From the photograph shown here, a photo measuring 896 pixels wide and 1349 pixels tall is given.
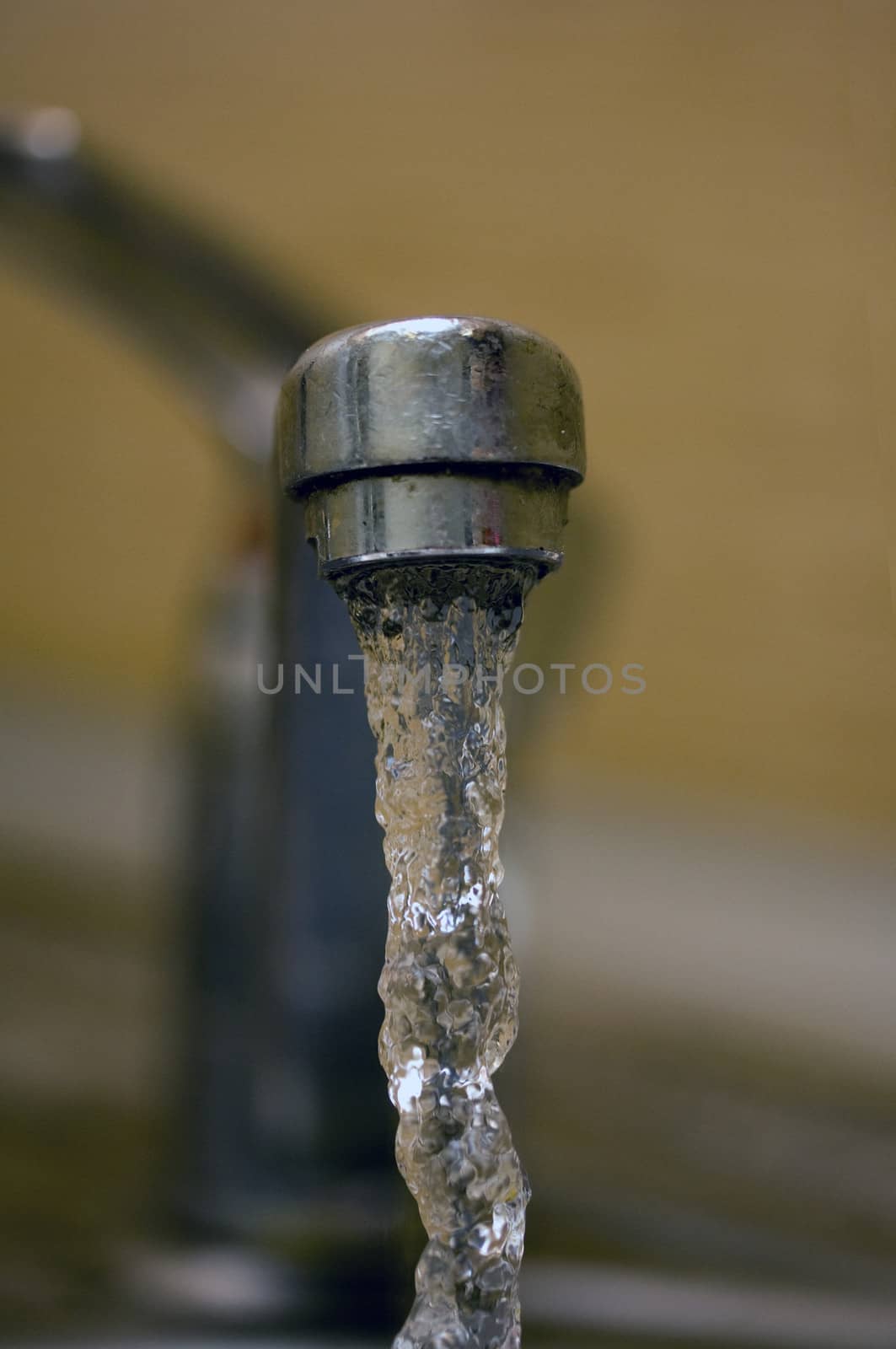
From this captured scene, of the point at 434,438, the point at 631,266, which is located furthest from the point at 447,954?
the point at 631,266

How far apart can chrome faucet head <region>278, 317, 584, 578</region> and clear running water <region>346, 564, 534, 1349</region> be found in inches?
1.0

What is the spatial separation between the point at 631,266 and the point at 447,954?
321 mm

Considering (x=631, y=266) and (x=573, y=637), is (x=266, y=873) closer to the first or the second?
(x=573, y=637)

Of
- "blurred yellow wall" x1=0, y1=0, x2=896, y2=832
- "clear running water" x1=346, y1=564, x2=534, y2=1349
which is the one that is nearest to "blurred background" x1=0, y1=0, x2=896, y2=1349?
"blurred yellow wall" x1=0, y1=0, x2=896, y2=832

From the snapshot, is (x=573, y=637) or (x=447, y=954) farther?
(x=573, y=637)

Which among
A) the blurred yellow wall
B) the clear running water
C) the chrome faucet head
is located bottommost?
the clear running water

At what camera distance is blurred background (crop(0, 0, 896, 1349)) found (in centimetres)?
52

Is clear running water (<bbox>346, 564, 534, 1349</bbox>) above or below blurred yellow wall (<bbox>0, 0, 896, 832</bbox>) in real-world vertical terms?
below

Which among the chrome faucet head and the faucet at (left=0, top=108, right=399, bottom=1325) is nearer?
the chrome faucet head

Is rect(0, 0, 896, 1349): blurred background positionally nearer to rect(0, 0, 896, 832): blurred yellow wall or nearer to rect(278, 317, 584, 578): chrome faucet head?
rect(0, 0, 896, 832): blurred yellow wall

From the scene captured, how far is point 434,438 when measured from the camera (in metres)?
0.31

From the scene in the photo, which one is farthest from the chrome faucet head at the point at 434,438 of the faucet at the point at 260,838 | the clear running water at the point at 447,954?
the faucet at the point at 260,838

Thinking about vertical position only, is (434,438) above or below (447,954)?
above

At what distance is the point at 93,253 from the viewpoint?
51 centimetres
